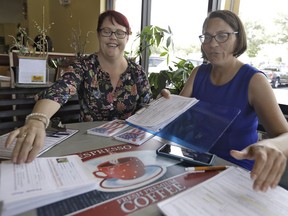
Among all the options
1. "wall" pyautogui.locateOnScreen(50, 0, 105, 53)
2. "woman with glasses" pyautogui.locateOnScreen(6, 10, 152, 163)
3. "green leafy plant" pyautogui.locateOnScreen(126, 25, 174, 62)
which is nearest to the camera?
"woman with glasses" pyautogui.locateOnScreen(6, 10, 152, 163)

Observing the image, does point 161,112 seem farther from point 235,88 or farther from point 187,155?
point 235,88

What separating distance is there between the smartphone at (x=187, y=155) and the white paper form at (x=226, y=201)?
0.41ft

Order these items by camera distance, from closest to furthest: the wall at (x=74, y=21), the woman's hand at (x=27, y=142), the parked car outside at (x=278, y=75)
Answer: the woman's hand at (x=27, y=142), the parked car outside at (x=278, y=75), the wall at (x=74, y=21)

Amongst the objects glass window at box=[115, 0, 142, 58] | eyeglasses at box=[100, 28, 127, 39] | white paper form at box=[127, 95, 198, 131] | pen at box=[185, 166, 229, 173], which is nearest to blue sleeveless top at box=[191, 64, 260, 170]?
white paper form at box=[127, 95, 198, 131]

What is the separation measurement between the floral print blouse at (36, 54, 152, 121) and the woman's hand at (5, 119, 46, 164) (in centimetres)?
52

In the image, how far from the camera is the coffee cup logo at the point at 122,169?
0.69m

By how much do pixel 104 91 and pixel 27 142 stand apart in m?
0.70

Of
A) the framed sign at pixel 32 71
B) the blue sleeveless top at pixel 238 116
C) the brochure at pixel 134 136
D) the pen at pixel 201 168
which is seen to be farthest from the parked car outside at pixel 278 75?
the framed sign at pixel 32 71

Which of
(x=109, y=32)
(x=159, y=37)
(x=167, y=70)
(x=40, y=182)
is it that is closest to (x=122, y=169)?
(x=40, y=182)

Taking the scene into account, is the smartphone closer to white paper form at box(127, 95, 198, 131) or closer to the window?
white paper form at box(127, 95, 198, 131)

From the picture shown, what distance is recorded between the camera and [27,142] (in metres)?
0.71

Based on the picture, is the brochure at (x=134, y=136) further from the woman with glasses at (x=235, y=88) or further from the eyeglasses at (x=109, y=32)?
the eyeglasses at (x=109, y=32)

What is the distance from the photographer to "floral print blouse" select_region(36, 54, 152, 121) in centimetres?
133

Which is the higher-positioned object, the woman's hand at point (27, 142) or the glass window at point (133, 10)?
the glass window at point (133, 10)
